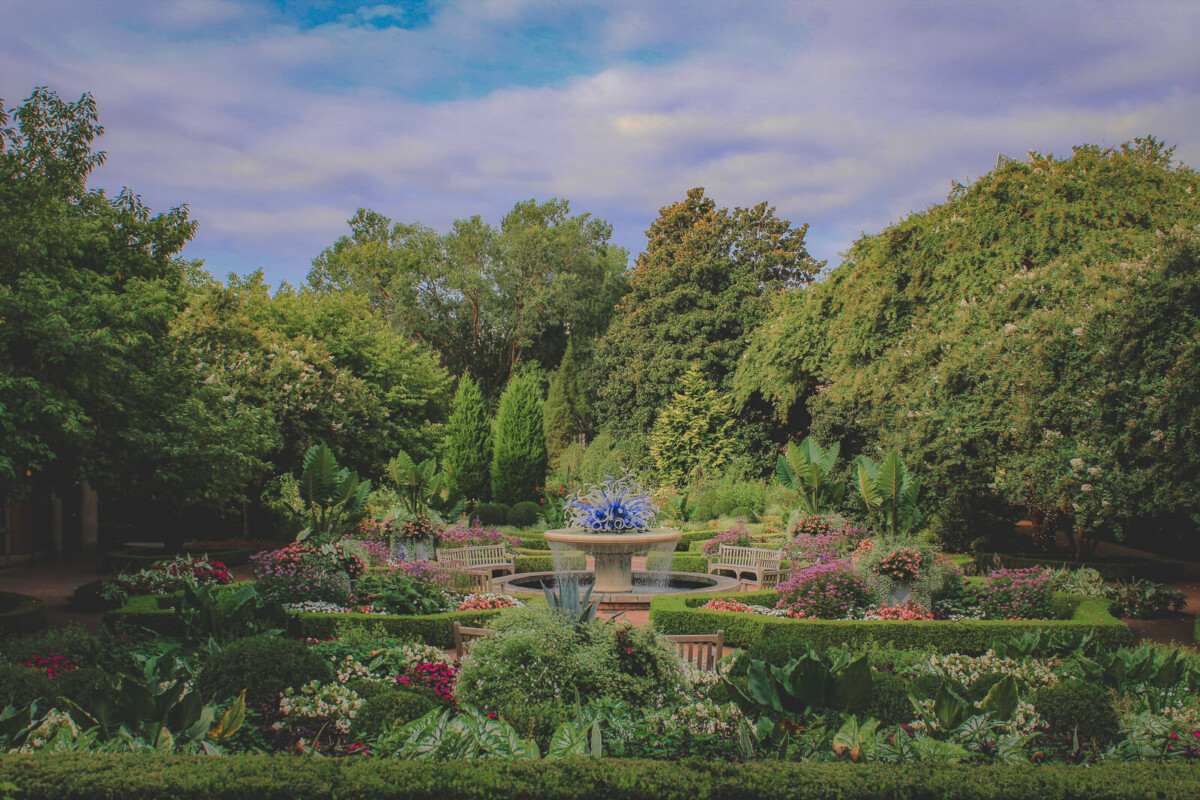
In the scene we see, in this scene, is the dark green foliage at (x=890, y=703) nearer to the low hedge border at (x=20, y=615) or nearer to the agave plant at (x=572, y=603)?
the agave plant at (x=572, y=603)

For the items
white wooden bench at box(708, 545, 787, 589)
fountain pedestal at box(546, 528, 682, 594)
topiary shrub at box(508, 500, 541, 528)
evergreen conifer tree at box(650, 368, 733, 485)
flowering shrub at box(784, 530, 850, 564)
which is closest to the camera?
fountain pedestal at box(546, 528, 682, 594)

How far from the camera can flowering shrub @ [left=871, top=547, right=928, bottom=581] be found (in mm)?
9203

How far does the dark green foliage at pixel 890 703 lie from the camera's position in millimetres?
4734

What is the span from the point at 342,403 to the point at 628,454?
10986 millimetres

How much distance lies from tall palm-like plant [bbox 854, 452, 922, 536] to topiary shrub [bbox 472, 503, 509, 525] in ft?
36.5

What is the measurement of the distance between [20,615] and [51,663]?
387 cm

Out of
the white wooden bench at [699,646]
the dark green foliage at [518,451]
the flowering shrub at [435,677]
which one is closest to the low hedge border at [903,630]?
the white wooden bench at [699,646]

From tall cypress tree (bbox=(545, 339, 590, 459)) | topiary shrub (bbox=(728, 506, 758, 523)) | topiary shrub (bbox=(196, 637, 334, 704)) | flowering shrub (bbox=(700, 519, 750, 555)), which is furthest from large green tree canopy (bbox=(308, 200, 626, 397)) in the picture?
topiary shrub (bbox=(196, 637, 334, 704))

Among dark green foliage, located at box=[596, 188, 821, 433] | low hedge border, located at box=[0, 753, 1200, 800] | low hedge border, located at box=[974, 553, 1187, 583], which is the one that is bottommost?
low hedge border, located at box=[974, 553, 1187, 583]

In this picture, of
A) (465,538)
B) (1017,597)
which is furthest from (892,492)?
(465,538)

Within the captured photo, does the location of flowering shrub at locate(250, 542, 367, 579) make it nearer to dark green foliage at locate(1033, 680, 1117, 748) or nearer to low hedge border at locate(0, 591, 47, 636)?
low hedge border at locate(0, 591, 47, 636)

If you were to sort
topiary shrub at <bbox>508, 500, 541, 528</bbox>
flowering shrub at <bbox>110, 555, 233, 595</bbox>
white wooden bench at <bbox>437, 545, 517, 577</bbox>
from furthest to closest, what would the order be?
1. topiary shrub at <bbox>508, 500, 541, 528</bbox>
2. white wooden bench at <bbox>437, 545, 517, 577</bbox>
3. flowering shrub at <bbox>110, 555, 233, 595</bbox>

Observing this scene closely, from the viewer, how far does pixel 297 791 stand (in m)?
3.45

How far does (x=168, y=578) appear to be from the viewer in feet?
35.0
